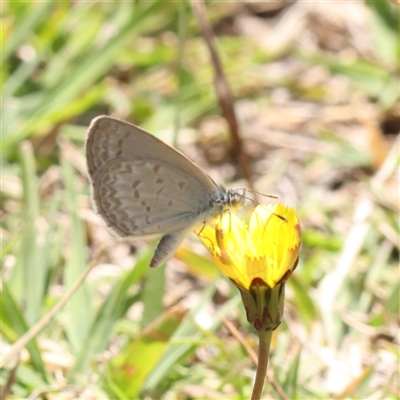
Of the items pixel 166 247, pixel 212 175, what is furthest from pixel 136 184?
pixel 212 175

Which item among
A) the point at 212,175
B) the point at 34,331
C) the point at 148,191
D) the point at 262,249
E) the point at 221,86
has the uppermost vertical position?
the point at 262,249

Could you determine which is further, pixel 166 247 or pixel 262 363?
pixel 166 247

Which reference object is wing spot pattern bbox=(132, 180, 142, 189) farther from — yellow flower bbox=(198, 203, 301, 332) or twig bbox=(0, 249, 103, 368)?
yellow flower bbox=(198, 203, 301, 332)

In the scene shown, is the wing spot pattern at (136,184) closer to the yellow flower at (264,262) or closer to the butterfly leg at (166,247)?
the butterfly leg at (166,247)

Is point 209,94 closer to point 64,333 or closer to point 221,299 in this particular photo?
point 221,299

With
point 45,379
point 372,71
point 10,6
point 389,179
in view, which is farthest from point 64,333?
point 372,71

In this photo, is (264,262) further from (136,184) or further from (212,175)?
(212,175)

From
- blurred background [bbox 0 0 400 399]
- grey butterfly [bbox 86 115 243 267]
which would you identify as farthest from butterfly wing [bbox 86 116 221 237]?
blurred background [bbox 0 0 400 399]
